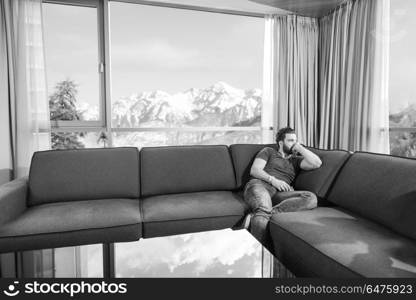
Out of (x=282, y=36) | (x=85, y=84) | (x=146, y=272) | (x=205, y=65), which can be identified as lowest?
(x=146, y=272)

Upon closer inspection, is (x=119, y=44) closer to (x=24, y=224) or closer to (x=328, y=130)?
(x=24, y=224)

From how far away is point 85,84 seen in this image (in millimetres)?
3125

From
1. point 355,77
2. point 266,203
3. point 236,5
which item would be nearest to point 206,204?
point 266,203

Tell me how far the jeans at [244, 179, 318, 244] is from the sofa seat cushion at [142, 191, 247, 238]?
4.8 inches

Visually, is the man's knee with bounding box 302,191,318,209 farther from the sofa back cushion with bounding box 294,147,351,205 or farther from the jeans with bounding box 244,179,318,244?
the sofa back cushion with bounding box 294,147,351,205

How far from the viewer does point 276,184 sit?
2219 millimetres

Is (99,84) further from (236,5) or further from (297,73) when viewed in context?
(297,73)

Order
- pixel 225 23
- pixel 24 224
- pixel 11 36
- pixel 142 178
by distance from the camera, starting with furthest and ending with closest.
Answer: pixel 225 23
pixel 11 36
pixel 142 178
pixel 24 224

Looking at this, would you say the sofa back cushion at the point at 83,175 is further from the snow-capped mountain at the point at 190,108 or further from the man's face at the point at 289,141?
the man's face at the point at 289,141

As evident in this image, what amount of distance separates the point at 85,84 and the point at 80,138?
0.62 meters

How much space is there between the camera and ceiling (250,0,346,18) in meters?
3.03

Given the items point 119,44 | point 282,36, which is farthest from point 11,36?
point 282,36

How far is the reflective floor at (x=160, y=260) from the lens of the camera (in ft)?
3.89

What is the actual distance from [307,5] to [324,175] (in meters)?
2.12
